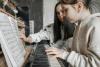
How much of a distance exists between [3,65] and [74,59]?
0.36 m

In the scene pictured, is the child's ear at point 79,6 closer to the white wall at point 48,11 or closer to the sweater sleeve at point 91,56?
the sweater sleeve at point 91,56

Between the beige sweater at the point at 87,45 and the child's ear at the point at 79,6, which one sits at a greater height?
the child's ear at the point at 79,6

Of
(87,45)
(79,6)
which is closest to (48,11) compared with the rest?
(79,6)

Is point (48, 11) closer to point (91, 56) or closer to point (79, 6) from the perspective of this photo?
point (79, 6)

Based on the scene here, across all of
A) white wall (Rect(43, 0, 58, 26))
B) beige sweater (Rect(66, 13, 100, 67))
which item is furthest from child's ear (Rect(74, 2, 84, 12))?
white wall (Rect(43, 0, 58, 26))

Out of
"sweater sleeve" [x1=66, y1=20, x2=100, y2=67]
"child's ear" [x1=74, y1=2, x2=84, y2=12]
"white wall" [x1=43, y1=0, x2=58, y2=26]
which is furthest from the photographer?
"white wall" [x1=43, y1=0, x2=58, y2=26]

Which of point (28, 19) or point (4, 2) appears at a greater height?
point (4, 2)

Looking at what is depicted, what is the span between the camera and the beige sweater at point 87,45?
3.40 ft

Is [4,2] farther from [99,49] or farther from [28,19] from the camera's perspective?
[28,19]

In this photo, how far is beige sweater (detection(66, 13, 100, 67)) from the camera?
3.40ft

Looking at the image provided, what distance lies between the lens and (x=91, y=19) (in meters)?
1.14

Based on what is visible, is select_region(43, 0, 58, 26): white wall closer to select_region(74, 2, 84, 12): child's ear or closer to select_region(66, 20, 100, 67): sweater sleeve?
select_region(74, 2, 84, 12): child's ear

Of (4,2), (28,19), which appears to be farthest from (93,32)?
(28,19)

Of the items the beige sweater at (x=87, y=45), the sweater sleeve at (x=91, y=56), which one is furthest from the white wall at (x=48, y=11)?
the sweater sleeve at (x=91, y=56)
